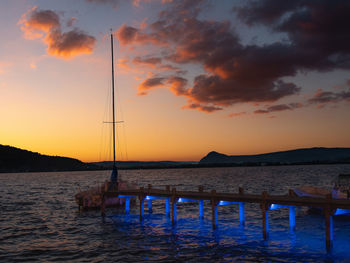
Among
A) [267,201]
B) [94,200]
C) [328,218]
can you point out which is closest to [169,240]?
[267,201]

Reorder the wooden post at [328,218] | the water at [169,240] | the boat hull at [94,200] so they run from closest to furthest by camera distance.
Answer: the wooden post at [328,218]
the water at [169,240]
the boat hull at [94,200]

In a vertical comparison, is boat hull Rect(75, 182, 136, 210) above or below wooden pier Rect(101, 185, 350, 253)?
below

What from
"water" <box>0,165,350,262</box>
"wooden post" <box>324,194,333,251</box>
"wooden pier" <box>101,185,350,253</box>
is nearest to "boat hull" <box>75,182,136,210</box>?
"water" <box>0,165,350,262</box>

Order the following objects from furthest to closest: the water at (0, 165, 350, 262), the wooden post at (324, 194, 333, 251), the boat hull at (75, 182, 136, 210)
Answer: the boat hull at (75, 182, 136, 210) < the water at (0, 165, 350, 262) < the wooden post at (324, 194, 333, 251)

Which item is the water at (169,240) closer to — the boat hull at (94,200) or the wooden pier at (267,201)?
the wooden pier at (267,201)

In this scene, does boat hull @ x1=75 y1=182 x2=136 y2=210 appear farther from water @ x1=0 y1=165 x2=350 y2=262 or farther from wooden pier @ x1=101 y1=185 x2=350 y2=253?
wooden pier @ x1=101 y1=185 x2=350 y2=253

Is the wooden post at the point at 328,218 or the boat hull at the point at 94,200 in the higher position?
the wooden post at the point at 328,218

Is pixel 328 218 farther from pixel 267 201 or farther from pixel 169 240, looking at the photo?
pixel 169 240

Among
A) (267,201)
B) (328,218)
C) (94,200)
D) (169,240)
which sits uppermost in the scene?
(267,201)

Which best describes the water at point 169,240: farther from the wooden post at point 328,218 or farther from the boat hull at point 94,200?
the boat hull at point 94,200

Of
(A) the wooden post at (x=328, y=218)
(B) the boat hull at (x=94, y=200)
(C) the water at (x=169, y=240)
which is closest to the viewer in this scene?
(A) the wooden post at (x=328, y=218)

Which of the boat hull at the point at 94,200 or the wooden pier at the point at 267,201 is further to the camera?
the boat hull at the point at 94,200

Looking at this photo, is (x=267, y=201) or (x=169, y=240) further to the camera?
(x=169, y=240)

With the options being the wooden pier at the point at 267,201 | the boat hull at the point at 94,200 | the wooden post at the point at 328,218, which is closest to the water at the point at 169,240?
the wooden post at the point at 328,218
